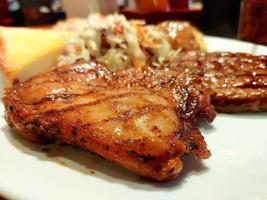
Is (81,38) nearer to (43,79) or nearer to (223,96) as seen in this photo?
(43,79)

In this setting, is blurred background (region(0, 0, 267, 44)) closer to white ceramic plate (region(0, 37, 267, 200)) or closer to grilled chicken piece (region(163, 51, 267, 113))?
grilled chicken piece (region(163, 51, 267, 113))

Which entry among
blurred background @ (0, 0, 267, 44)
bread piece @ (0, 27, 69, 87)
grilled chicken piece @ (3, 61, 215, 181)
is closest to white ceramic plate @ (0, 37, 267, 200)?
grilled chicken piece @ (3, 61, 215, 181)

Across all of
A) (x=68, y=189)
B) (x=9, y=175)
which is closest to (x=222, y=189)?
(x=68, y=189)

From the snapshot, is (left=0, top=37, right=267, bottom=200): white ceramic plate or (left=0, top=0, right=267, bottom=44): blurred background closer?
(left=0, top=37, right=267, bottom=200): white ceramic plate

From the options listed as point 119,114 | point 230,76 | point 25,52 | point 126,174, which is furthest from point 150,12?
point 126,174

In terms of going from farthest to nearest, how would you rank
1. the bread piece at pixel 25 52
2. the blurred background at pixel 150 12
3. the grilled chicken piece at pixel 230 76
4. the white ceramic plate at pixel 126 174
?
the blurred background at pixel 150 12, the bread piece at pixel 25 52, the grilled chicken piece at pixel 230 76, the white ceramic plate at pixel 126 174

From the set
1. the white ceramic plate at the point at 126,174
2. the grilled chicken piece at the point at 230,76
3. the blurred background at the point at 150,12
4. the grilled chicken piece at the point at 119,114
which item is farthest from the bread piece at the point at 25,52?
the blurred background at the point at 150,12

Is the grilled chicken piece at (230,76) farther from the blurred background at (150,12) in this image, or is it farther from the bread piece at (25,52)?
the blurred background at (150,12)
